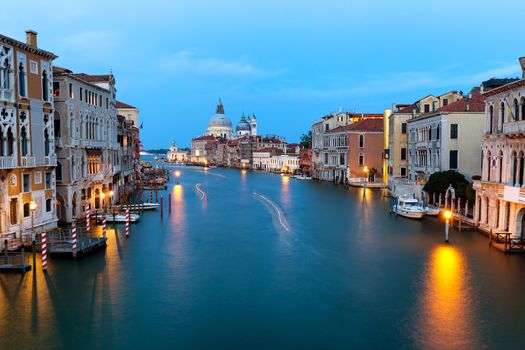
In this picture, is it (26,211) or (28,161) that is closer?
(28,161)

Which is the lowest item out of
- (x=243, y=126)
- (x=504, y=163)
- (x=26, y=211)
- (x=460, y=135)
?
(x=26, y=211)

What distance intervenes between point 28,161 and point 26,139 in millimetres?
1049

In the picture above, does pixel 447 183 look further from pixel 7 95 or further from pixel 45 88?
pixel 7 95

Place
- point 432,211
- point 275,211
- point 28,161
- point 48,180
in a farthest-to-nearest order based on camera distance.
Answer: point 275,211 < point 432,211 < point 48,180 < point 28,161

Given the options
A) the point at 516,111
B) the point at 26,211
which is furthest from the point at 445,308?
the point at 26,211

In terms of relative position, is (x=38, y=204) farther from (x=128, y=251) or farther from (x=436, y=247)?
(x=436, y=247)

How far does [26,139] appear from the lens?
22.7m

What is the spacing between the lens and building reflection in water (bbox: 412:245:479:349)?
496 inches

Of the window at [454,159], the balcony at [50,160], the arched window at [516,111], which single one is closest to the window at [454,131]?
the window at [454,159]

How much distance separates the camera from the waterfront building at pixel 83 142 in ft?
90.9

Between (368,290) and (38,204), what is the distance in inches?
633

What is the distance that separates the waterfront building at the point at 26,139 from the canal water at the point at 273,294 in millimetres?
3738

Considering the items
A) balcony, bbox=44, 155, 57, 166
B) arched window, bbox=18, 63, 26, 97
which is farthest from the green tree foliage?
arched window, bbox=18, 63, 26, 97

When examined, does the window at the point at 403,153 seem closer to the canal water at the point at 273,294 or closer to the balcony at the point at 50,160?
the canal water at the point at 273,294
